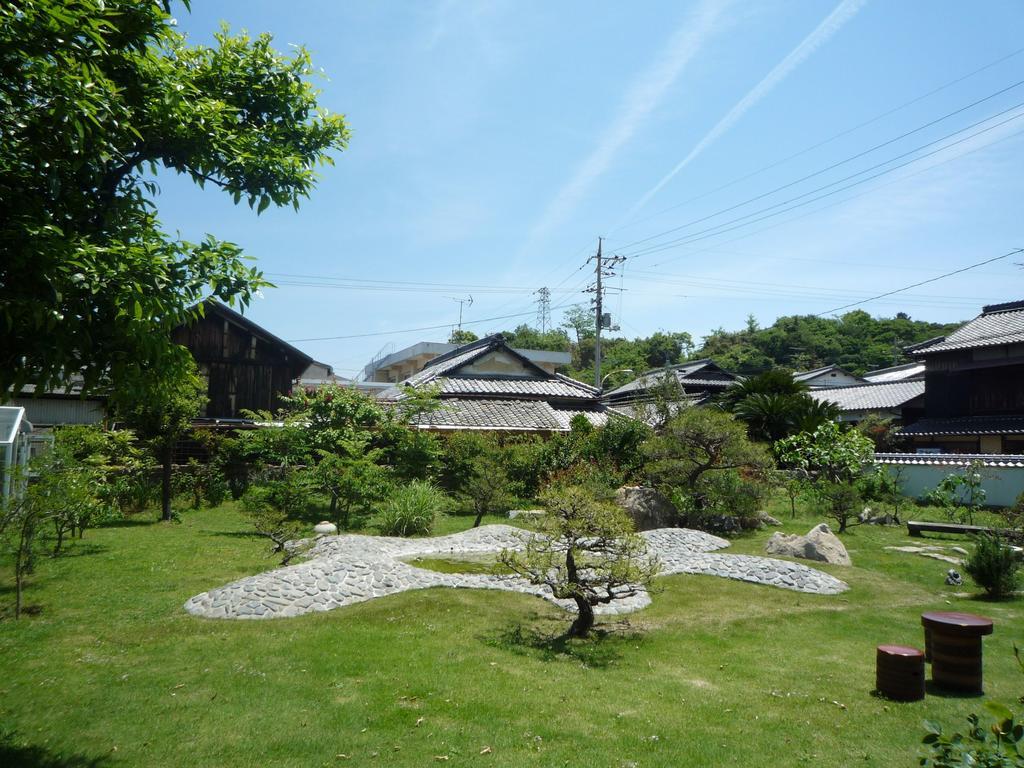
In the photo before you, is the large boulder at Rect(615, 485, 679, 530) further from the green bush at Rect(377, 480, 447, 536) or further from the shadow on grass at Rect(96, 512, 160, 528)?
the shadow on grass at Rect(96, 512, 160, 528)

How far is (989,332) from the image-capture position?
24219 mm

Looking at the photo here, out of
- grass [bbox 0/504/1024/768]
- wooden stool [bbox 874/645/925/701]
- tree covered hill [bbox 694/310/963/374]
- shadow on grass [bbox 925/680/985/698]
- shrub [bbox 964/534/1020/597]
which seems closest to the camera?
grass [bbox 0/504/1024/768]

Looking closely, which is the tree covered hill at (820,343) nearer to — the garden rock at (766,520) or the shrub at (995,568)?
the garden rock at (766,520)

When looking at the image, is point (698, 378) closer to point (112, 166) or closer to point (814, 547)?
point (814, 547)

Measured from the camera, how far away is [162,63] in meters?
4.48

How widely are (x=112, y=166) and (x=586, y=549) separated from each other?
6010 mm

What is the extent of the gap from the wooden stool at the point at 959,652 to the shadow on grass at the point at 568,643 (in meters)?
2.91

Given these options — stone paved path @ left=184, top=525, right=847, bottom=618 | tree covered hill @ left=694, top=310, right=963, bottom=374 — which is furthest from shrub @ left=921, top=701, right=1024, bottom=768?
tree covered hill @ left=694, top=310, right=963, bottom=374

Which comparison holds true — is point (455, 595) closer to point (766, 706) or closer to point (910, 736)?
point (766, 706)

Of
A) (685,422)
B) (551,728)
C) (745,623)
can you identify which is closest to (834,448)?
(685,422)

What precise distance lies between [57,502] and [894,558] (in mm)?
12912

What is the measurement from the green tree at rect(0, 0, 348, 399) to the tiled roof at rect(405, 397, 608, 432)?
47.5 feet

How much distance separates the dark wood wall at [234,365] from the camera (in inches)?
878

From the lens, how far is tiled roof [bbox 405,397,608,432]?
67.7 ft
